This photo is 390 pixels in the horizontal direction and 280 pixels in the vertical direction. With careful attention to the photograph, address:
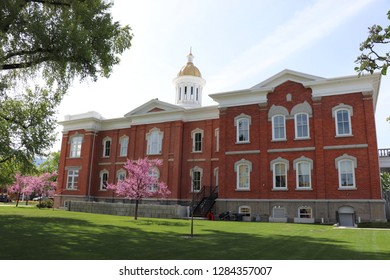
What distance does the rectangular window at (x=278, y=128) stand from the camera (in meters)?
27.0

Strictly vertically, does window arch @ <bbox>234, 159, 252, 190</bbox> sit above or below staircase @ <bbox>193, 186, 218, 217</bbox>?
above

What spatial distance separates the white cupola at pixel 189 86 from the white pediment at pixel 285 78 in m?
14.1

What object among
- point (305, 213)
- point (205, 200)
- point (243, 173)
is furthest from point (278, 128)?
point (205, 200)

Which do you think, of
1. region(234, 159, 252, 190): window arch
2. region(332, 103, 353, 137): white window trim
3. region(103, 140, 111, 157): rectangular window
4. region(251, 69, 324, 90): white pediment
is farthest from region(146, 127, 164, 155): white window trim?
region(332, 103, 353, 137): white window trim

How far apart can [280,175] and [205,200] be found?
278 inches

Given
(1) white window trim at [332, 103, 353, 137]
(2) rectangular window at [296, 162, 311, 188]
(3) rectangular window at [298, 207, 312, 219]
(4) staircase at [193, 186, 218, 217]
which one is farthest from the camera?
(4) staircase at [193, 186, 218, 217]

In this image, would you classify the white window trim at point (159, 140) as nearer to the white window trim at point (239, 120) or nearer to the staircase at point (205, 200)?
the staircase at point (205, 200)

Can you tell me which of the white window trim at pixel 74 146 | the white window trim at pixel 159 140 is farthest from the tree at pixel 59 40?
the white window trim at pixel 74 146

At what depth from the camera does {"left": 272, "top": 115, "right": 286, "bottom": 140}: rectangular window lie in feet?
88.4

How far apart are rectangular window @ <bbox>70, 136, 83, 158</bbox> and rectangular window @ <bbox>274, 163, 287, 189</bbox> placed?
23510 millimetres

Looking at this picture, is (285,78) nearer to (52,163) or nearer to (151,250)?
(151,250)

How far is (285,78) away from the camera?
27172mm

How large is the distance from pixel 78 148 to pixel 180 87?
1415 cm

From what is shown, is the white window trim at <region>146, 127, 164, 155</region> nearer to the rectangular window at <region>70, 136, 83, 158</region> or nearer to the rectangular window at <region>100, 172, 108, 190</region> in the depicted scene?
the rectangular window at <region>100, 172, 108, 190</region>
